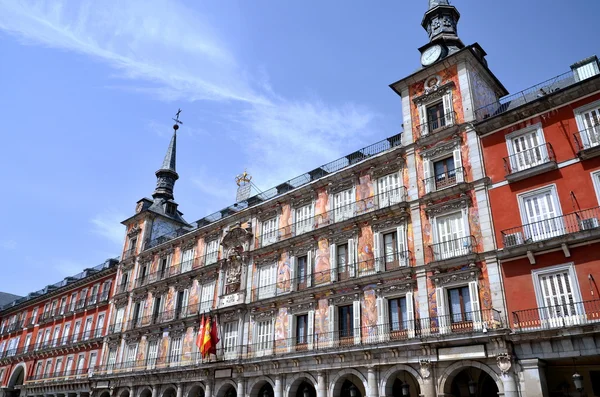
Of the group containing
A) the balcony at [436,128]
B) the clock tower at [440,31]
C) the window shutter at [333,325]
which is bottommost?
the window shutter at [333,325]

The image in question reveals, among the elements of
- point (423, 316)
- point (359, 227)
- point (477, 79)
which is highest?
point (477, 79)

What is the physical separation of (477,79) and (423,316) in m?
12.6

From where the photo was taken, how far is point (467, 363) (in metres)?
19.1

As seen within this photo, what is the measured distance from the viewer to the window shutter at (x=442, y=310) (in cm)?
2020

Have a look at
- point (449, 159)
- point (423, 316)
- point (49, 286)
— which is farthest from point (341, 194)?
point (49, 286)

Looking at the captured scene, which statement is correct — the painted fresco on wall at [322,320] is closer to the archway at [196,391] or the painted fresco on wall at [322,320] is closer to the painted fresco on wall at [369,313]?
the painted fresco on wall at [369,313]

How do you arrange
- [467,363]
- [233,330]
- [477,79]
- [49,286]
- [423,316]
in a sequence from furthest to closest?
[49,286] < [233,330] < [477,79] < [423,316] < [467,363]

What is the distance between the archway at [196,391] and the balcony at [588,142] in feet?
81.0

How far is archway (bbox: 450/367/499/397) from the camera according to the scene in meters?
20.1

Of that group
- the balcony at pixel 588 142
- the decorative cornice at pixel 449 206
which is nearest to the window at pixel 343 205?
the decorative cornice at pixel 449 206

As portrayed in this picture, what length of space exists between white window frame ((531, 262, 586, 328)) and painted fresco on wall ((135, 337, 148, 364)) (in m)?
27.5

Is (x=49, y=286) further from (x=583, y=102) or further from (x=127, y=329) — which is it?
(x=583, y=102)

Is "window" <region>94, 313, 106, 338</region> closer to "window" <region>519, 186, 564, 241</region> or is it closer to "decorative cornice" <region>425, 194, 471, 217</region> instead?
"decorative cornice" <region>425, 194, 471, 217</region>

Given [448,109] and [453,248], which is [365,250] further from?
[448,109]
